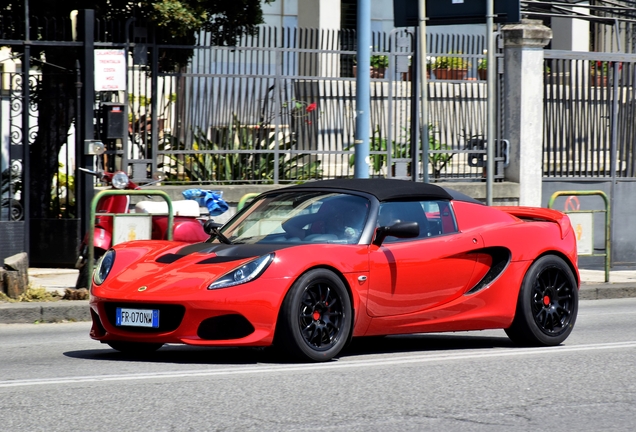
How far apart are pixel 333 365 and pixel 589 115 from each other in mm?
11741

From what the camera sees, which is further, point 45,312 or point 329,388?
point 45,312

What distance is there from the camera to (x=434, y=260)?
8.33m

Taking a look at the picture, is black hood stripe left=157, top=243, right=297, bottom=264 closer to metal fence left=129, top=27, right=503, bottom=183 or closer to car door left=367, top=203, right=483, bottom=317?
car door left=367, top=203, right=483, bottom=317

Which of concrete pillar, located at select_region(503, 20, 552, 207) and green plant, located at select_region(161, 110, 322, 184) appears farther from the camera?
concrete pillar, located at select_region(503, 20, 552, 207)

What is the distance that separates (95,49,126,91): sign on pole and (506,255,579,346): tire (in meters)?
7.31

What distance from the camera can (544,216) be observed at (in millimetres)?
9461

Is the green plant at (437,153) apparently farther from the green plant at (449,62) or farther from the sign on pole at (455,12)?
the sign on pole at (455,12)

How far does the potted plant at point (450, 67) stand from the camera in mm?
17297

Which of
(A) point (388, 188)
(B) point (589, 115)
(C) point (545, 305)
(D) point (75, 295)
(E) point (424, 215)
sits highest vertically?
(B) point (589, 115)

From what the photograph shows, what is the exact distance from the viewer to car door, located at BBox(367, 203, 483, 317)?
8.02 m

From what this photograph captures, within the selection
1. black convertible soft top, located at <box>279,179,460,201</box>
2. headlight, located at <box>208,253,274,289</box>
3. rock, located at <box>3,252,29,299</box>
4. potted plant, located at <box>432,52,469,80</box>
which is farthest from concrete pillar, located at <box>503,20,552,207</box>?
headlight, located at <box>208,253,274,289</box>

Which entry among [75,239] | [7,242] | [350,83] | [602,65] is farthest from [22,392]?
[602,65]

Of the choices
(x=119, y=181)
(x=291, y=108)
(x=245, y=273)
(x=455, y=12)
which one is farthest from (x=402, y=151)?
(x=245, y=273)

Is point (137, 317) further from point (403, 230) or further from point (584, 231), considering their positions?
point (584, 231)
